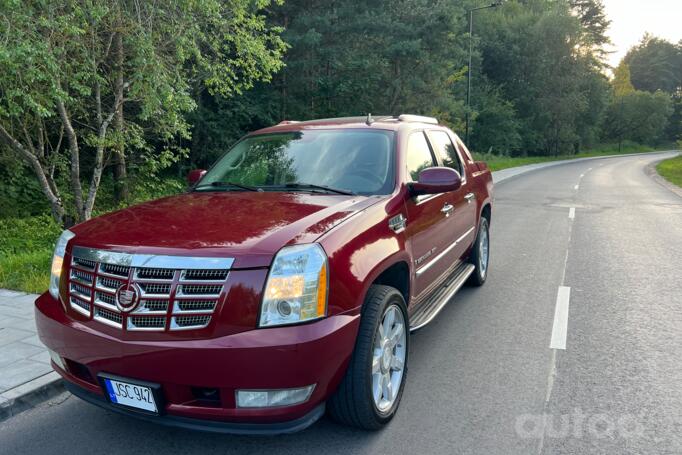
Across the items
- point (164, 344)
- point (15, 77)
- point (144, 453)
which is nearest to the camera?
point (164, 344)

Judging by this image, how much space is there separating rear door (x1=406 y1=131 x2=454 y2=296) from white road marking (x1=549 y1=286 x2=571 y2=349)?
3.68ft

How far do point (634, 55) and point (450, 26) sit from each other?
100 m

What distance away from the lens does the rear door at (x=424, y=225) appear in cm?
388

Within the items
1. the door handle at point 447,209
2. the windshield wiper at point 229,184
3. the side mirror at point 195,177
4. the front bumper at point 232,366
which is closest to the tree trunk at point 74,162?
the side mirror at point 195,177

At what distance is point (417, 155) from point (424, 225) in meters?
0.66

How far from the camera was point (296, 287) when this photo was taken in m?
2.60

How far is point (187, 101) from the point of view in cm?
870

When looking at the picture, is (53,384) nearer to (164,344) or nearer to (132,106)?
(164,344)

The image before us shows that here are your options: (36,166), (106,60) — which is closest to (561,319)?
(106,60)

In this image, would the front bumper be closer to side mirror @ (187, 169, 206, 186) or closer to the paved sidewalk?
the paved sidewalk

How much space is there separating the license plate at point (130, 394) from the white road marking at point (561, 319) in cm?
328

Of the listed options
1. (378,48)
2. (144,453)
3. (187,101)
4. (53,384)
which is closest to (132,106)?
(187,101)

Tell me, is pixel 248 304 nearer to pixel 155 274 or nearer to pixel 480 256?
pixel 155 274

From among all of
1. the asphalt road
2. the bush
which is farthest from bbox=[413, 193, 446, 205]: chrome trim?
the bush
